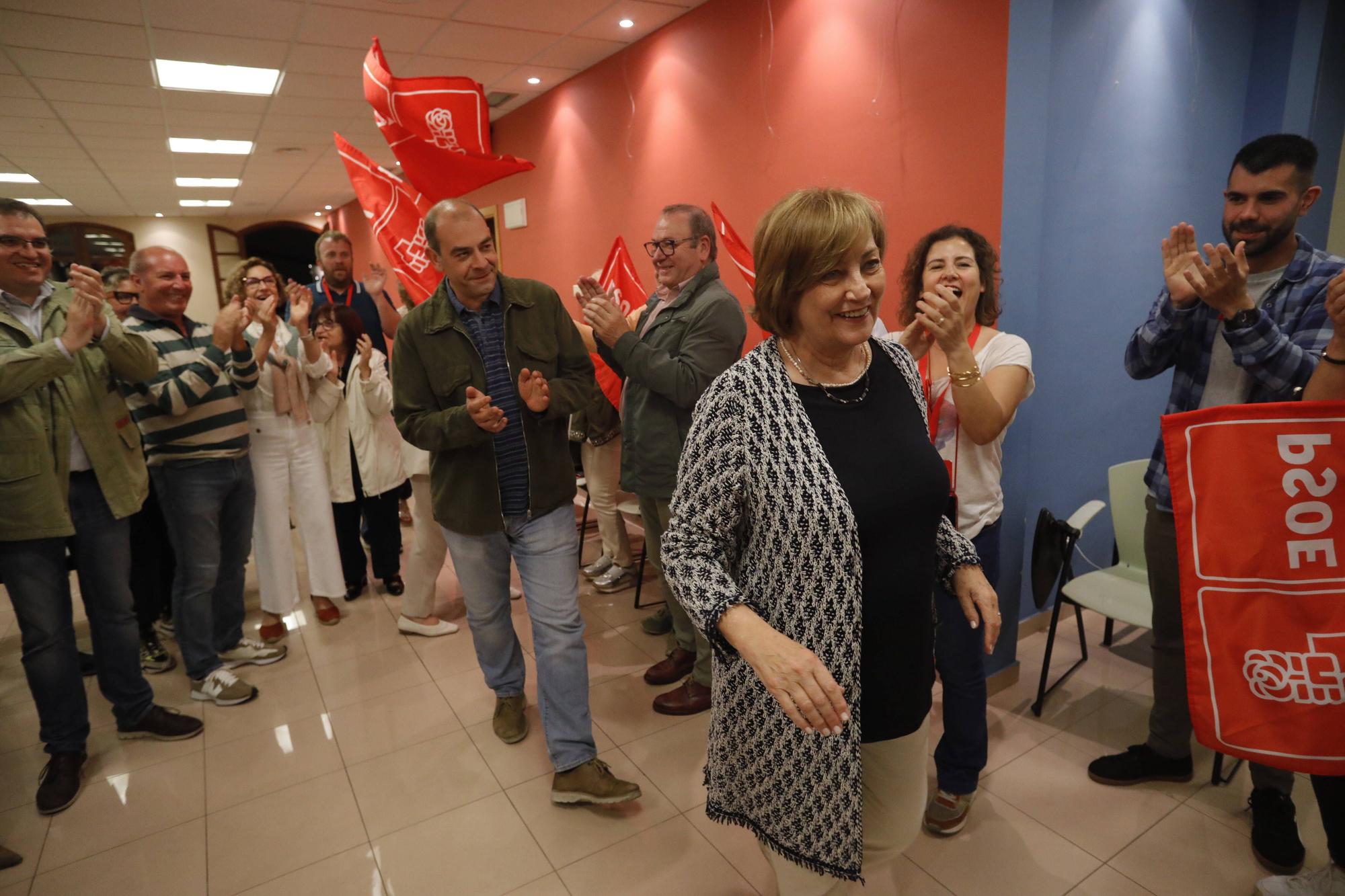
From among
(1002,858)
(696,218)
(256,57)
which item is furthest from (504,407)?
(256,57)

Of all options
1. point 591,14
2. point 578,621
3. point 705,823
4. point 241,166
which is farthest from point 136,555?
point 241,166

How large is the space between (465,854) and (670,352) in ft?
5.53

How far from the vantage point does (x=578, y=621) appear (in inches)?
88.6

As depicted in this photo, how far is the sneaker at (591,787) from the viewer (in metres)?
2.17

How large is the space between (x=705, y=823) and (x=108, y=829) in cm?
183

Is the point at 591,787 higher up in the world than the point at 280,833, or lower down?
higher up

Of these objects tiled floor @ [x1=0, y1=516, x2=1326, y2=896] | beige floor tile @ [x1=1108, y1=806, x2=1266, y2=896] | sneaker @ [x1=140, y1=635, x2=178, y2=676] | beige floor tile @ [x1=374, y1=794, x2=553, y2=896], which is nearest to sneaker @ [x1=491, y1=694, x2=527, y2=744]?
tiled floor @ [x1=0, y1=516, x2=1326, y2=896]

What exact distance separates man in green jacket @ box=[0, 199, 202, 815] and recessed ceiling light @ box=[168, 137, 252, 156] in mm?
5675

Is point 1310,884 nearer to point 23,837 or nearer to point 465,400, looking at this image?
point 465,400

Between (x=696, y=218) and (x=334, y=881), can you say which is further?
(x=696, y=218)

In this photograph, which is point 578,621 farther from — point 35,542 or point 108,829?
point 35,542

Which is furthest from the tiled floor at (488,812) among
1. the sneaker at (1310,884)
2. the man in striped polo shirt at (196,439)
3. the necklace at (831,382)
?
the necklace at (831,382)

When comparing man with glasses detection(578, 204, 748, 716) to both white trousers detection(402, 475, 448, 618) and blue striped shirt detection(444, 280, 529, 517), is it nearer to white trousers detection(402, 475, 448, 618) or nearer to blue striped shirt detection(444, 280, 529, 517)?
blue striped shirt detection(444, 280, 529, 517)

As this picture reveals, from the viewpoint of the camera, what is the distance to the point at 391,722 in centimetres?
275
